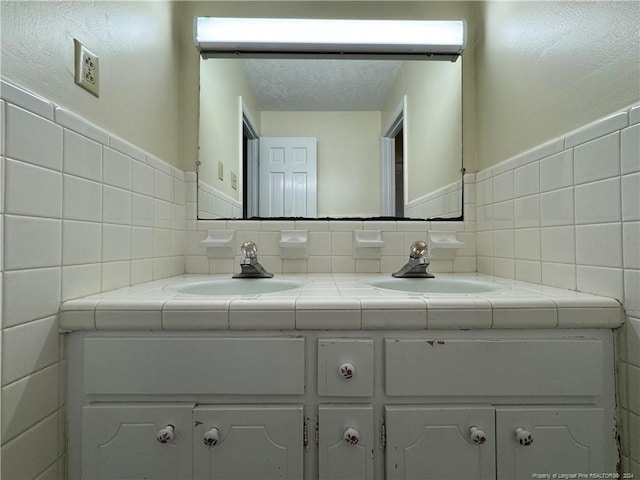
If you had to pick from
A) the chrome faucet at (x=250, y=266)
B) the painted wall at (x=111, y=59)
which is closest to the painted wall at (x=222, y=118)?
the painted wall at (x=111, y=59)

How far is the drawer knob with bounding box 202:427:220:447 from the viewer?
1.96ft

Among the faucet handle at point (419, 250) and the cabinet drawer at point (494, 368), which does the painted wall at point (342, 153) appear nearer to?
the faucet handle at point (419, 250)

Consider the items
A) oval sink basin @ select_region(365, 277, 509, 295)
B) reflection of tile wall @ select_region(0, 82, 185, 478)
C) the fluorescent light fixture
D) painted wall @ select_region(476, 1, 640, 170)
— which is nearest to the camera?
reflection of tile wall @ select_region(0, 82, 185, 478)

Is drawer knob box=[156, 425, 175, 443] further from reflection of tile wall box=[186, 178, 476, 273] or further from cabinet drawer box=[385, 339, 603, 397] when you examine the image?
reflection of tile wall box=[186, 178, 476, 273]

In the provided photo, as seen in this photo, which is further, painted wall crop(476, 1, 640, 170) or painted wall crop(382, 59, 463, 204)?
painted wall crop(382, 59, 463, 204)

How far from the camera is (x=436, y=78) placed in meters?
1.26

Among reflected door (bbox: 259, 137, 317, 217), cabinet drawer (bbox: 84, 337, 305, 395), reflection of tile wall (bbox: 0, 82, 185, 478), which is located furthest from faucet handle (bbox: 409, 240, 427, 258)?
reflection of tile wall (bbox: 0, 82, 185, 478)

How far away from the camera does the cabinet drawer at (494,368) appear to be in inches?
24.1

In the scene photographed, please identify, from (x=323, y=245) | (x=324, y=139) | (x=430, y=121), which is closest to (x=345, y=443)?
(x=323, y=245)

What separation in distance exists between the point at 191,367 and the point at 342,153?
3.18ft

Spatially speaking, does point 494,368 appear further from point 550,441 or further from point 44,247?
point 44,247

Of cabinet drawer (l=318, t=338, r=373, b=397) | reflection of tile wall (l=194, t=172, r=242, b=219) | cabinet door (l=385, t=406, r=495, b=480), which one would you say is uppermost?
reflection of tile wall (l=194, t=172, r=242, b=219)

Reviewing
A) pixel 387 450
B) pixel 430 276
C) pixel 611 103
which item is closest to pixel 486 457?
pixel 387 450

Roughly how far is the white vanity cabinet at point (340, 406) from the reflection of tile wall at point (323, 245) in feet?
1.94
